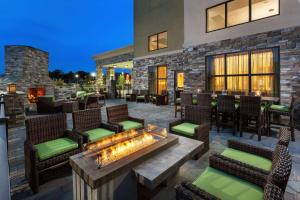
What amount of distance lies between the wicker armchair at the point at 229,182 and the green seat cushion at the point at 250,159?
1.12ft

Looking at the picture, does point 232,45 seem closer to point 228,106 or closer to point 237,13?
point 237,13

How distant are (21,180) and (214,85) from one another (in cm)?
688

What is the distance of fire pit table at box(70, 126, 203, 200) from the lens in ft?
4.81

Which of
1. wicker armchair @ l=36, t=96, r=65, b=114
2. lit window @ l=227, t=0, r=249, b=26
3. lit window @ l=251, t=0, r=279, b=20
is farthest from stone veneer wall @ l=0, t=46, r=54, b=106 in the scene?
lit window @ l=251, t=0, r=279, b=20

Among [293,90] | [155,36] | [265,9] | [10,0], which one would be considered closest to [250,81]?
[293,90]

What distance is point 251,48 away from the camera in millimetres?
5973

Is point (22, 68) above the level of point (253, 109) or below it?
above

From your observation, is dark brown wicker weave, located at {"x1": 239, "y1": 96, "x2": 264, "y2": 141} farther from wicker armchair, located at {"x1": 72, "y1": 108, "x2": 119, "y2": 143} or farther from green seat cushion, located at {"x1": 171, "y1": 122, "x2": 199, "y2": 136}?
wicker armchair, located at {"x1": 72, "y1": 108, "x2": 119, "y2": 143}

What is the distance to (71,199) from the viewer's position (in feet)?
6.56

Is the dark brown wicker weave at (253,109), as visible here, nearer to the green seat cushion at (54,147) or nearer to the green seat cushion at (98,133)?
the green seat cushion at (98,133)

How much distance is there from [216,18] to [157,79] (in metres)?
4.77

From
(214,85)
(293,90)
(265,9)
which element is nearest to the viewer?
(293,90)

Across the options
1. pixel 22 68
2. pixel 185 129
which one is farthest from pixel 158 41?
pixel 185 129

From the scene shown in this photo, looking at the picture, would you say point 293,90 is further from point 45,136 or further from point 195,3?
point 45,136
